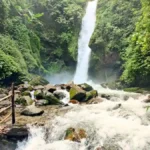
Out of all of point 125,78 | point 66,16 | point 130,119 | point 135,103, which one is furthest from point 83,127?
point 66,16

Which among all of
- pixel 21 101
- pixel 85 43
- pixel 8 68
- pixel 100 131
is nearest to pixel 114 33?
pixel 85 43

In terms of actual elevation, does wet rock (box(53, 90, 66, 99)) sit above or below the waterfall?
below

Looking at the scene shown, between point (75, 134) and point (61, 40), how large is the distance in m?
15.5

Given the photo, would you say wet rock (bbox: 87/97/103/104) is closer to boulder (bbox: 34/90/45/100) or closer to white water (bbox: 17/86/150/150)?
white water (bbox: 17/86/150/150)

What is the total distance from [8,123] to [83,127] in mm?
2415

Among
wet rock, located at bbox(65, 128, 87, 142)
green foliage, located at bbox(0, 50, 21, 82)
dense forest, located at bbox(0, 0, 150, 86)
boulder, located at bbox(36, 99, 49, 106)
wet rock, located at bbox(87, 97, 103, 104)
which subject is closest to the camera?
wet rock, located at bbox(65, 128, 87, 142)

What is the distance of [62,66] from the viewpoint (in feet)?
69.8

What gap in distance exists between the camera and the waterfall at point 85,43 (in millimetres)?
21031

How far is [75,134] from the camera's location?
6.86 meters

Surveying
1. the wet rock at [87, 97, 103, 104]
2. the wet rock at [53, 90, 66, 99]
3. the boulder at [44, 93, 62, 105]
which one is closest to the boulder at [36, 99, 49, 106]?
the boulder at [44, 93, 62, 105]

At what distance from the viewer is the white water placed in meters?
6.47

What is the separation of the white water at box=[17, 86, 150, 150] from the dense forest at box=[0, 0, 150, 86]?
6.62 metres

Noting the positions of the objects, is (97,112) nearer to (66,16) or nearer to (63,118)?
(63,118)

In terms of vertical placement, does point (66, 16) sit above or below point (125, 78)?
above
